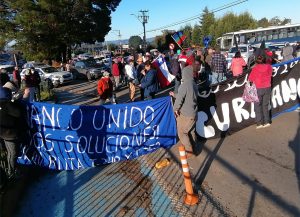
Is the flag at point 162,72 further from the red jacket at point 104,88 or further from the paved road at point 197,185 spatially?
the paved road at point 197,185

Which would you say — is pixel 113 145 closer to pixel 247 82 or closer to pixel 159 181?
pixel 159 181

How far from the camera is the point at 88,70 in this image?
27.6 metres

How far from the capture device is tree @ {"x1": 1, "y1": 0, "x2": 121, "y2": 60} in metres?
39.7

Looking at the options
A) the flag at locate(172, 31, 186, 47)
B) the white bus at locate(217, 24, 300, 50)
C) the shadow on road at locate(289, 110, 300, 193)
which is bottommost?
the shadow on road at locate(289, 110, 300, 193)

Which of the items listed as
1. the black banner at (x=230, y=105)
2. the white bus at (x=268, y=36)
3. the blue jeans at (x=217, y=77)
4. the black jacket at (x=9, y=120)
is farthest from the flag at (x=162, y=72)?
the white bus at (x=268, y=36)

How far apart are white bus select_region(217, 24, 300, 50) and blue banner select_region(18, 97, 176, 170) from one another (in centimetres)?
3076

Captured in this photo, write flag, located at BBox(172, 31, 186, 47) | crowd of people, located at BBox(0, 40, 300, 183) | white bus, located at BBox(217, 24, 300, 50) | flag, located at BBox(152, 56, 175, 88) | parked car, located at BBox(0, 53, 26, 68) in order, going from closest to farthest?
crowd of people, located at BBox(0, 40, 300, 183) < flag, located at BBox(152, 56, 175, 88) < flag, located at BBox(172, 31, 186, 47) < white bus, located at BBox(217, 24, 300, 50) < parked car, located at BBox(0, 53, 26, 68)

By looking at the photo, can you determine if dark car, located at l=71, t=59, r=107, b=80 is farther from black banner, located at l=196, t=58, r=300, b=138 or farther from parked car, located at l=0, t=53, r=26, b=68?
black banner, located at l=196, t=58, r=300, b=138

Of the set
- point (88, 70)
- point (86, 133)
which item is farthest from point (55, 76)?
point (86, 133)

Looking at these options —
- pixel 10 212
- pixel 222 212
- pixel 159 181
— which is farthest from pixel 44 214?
pixel 222 212

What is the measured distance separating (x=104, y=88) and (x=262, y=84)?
16.6 feet

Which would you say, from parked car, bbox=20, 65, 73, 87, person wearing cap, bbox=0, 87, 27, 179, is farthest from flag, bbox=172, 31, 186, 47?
parked car, bbox=20, 65, 73, 87

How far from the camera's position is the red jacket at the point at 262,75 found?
8.12 meters

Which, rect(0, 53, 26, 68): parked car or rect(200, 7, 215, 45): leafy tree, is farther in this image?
rect(200, 7, 215, 45): leafy tree
